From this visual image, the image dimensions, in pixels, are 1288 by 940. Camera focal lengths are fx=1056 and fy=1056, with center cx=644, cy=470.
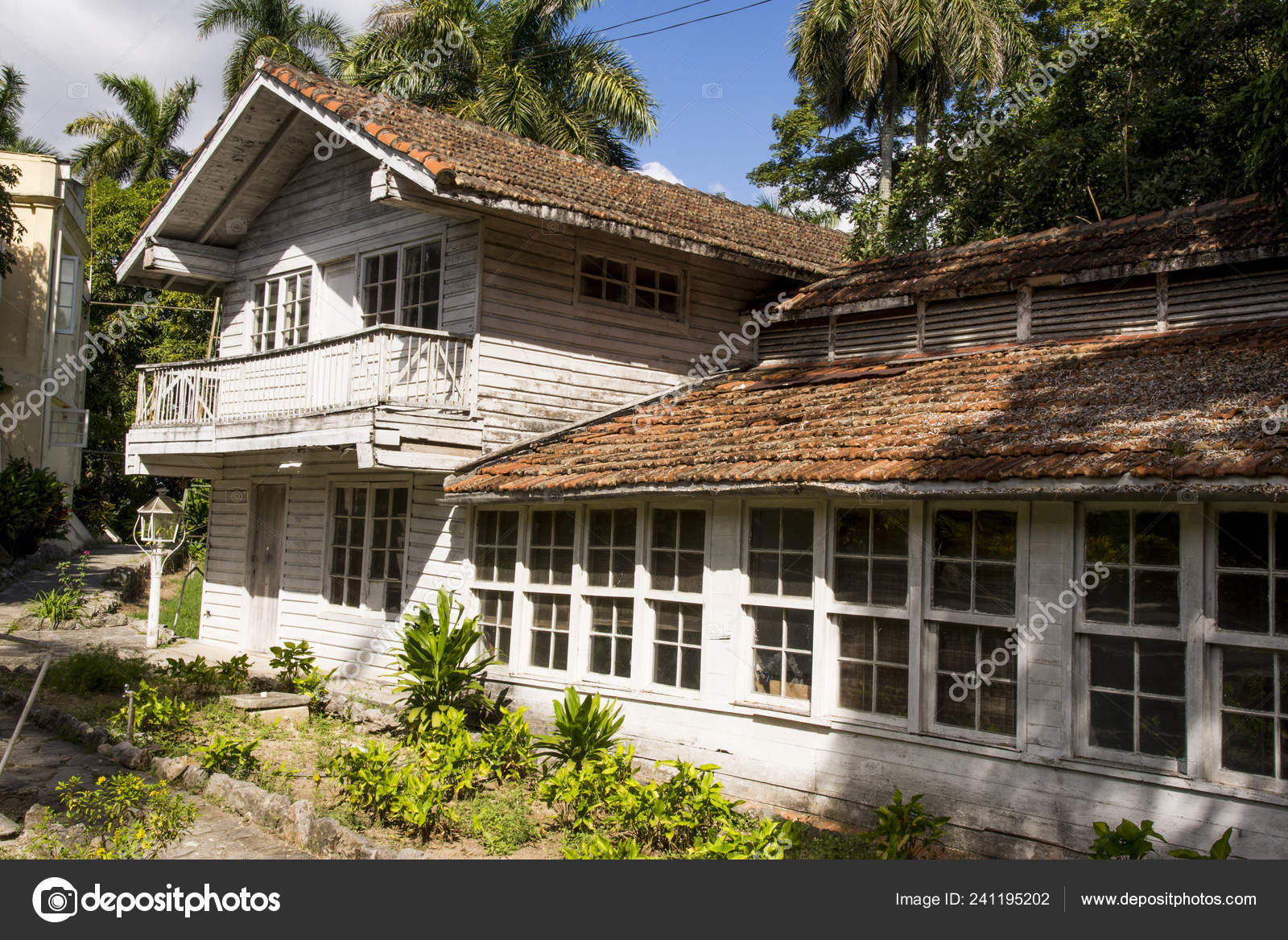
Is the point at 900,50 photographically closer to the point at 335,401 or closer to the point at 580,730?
the point at 335,401

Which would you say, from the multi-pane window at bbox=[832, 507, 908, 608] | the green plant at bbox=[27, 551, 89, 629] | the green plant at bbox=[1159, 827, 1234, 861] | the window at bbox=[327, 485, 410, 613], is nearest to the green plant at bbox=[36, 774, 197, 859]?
the multi-pane window at bbox=[832, 507, 908, 608]

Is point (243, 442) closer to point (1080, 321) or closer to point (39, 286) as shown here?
point (1080, 321)

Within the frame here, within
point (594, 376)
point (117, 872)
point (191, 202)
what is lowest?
point (117, 872)

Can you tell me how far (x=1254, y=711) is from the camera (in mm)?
6383

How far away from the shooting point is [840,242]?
18375mm

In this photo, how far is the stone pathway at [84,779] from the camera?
6.93 meters

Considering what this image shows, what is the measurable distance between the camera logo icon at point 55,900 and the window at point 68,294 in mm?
26012

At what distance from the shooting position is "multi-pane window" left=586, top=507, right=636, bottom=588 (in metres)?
10.1

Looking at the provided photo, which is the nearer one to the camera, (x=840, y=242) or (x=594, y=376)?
(x=594, y=376)

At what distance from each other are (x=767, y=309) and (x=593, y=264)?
7.33 ft

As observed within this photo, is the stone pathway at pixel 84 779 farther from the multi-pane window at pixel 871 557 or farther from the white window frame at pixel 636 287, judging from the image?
the white window frame at pixel 636 287

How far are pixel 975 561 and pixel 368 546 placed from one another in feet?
26.6

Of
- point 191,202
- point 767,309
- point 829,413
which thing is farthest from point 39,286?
point 829,413

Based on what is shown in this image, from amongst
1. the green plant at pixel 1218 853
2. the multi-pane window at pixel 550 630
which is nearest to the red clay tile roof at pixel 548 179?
the multi-pane window at pixel 550 630
